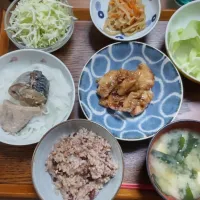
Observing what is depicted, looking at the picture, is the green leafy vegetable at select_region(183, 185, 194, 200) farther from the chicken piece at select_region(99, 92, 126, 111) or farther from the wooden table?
the chicken piece at select_region(99, 92, 126, 111)

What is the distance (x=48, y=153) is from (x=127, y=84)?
480 millimetres

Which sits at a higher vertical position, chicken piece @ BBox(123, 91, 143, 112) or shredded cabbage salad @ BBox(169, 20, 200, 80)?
shredded cabbage salad @ BBox(169, 20, 200, 80)

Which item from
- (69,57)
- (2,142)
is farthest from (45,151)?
(69,57)

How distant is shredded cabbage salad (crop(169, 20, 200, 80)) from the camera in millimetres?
1766

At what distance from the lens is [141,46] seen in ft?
5.83

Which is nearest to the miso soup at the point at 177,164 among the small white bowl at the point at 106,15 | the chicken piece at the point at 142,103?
the chicken piece at the point at 142,103

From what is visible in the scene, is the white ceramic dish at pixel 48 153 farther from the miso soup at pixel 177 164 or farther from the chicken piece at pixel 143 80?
the chicken piece at pixel 143 80

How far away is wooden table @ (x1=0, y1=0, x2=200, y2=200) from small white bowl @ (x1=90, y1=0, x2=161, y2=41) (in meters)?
0.04

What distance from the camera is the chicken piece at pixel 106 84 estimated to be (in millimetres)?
1693

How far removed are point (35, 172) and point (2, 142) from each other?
23 cm

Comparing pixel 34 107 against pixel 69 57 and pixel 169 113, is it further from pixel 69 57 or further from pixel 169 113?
pixel 169 113

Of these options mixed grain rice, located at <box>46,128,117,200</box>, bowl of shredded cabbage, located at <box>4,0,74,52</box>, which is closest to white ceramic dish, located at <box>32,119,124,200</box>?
mixed grain rice, located at <box>46,128,117,200</box>

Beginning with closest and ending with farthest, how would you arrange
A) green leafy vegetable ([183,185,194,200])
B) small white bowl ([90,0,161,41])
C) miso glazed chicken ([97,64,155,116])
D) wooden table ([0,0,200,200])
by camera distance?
green leafy vegetable ([183,185,194,200]) → wooden table ([0,0,200,200]) → miso glazed chicken ([97,64,155,116]) → small white bowl ([90,0,161,41])

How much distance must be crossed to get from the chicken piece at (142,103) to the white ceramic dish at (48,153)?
224 mm
